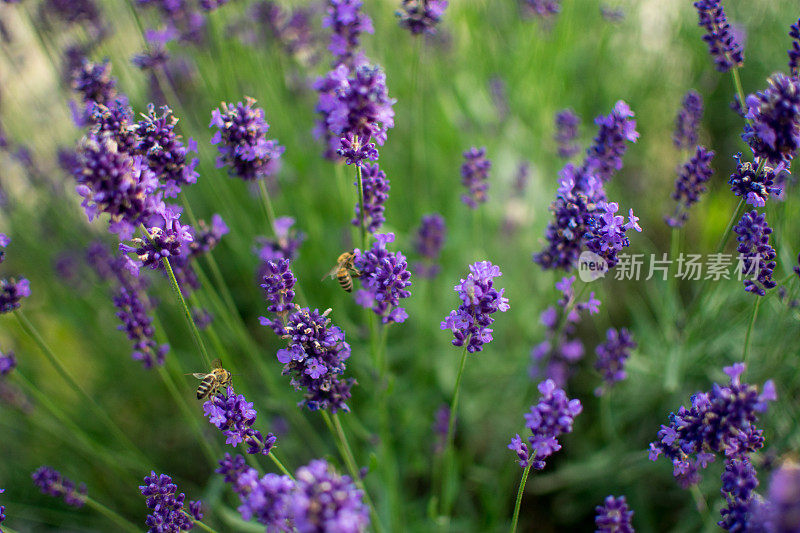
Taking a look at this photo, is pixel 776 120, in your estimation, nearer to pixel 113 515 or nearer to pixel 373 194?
pixel 373 194

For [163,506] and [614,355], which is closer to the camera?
[163,506]

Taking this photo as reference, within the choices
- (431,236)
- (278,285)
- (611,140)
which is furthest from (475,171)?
(278,285)

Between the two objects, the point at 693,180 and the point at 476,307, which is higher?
the point at 693,180

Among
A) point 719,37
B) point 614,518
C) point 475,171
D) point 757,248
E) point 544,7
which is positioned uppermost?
point 544,7

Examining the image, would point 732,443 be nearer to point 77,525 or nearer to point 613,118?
point 613,118

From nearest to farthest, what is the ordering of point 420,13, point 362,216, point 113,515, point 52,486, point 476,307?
point 476,307, point 362,216, point 52,486, point 113,515, point 420,13

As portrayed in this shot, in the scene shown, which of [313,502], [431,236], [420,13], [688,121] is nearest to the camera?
[313,502]

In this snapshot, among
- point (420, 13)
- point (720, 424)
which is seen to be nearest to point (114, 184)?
point (420, 13)
